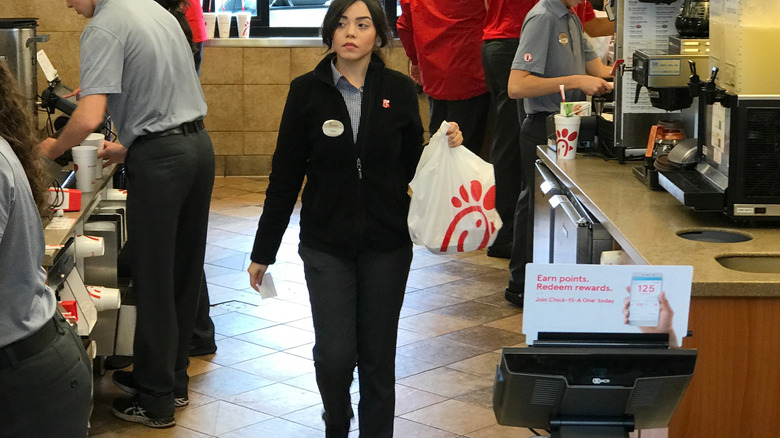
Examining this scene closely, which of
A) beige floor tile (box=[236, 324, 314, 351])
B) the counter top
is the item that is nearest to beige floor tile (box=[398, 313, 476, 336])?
beige floor tile (box=[236, 324, 314, 351])

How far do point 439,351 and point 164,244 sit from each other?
1.52 meters

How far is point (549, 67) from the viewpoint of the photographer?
5008mm

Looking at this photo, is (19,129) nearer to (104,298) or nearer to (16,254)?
(16,254)

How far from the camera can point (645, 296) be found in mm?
2012

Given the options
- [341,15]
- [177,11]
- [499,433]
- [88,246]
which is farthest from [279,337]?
[341,15]

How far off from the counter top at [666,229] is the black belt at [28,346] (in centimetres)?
155

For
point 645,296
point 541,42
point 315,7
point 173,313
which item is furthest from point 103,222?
point 315,7

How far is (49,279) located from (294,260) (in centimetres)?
283

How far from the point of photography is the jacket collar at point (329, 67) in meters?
3.23

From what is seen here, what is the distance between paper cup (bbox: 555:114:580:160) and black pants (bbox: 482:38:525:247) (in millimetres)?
1362

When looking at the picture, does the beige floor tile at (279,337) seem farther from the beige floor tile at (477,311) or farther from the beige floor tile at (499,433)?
the beige floor tile at (499,433)

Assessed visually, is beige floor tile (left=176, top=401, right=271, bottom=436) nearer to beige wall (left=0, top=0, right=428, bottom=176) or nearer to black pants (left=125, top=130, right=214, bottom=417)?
black pants (left=125, top=130, right=214, bottom=417)

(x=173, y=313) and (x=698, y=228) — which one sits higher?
(x=698, y=228)

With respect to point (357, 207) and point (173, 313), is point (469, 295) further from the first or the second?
point (357, 207)
